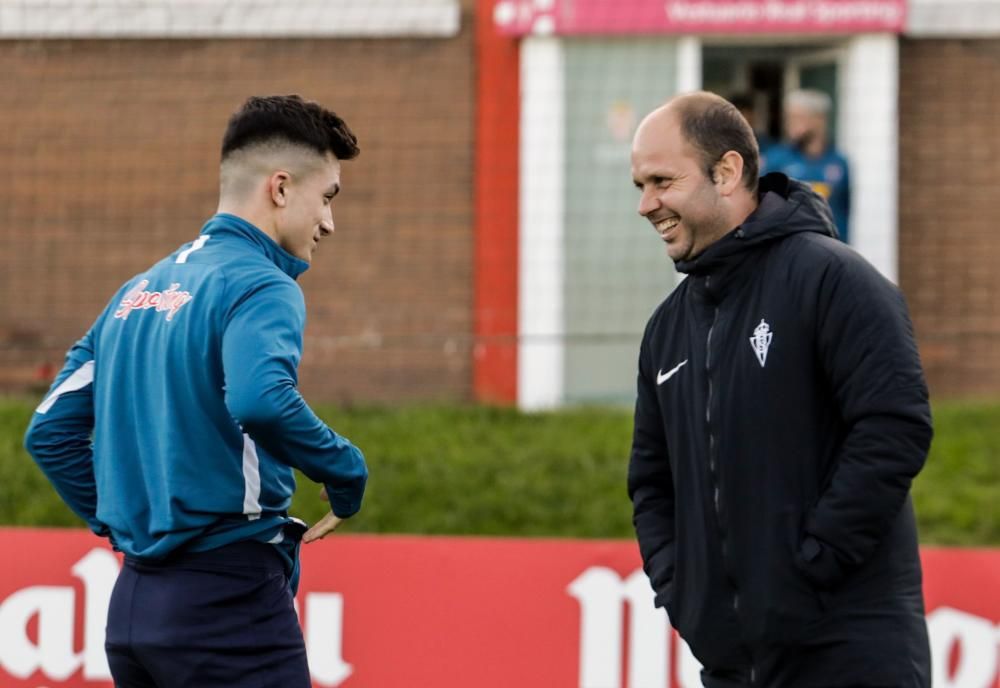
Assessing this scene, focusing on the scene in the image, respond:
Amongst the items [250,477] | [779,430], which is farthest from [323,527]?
[779,430]

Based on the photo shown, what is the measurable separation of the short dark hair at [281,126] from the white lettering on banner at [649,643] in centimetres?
252

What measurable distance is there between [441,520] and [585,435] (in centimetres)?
136

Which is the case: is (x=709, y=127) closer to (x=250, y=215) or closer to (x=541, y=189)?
(x=250, y=215)

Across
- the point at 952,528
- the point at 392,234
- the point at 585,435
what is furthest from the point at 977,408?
the point at 392,234

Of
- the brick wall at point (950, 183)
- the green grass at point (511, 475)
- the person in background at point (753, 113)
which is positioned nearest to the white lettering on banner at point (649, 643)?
the green grass at point (511, 475)

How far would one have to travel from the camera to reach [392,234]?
11008 mm

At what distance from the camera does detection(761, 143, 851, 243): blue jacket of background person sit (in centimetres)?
977

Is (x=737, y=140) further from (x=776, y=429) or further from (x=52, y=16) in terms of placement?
(x=52, y=16)

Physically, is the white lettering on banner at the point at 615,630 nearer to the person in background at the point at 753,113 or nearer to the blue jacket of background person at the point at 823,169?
the blue jacket of background person at the point at 823,169

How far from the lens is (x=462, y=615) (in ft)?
19.2

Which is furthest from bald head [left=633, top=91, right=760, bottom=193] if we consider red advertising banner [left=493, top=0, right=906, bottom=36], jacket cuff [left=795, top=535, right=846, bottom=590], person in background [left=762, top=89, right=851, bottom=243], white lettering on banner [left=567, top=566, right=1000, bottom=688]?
red advertising banner [left=493, top=0, right=906, bottom=36]

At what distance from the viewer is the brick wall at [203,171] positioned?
11008 millimetres

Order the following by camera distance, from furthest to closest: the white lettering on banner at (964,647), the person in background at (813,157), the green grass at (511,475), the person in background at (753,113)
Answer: the person in background at (753,113) < the person in background at (813,157) < the green grass at (511,475) < the white lettering on banner at (964,647)

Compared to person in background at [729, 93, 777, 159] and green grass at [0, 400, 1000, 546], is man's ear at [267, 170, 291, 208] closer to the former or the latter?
green grass at [0, 400, 1000, 546]
